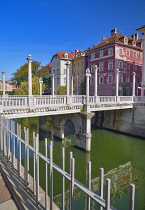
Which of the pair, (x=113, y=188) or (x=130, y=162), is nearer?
(x=113, y=188)

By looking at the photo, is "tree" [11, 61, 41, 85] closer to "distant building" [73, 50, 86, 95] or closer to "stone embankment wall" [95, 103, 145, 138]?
"distant building" [73, 50, 86, 95]

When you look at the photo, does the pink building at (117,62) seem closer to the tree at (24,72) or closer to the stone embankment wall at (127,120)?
the stone embankment wall at (127,120)

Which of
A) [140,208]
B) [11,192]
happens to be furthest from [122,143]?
[11,192]

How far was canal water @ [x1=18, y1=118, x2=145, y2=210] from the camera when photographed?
8.92m

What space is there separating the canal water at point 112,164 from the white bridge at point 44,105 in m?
3.98

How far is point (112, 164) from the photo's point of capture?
43.8ft

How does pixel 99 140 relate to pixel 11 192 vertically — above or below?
below

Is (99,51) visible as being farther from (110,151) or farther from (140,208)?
(140,208)

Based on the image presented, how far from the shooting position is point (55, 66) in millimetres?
49719

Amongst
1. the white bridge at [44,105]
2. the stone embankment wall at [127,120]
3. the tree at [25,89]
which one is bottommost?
the stone embankment wall at [127,120]

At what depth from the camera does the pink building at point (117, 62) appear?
31.9 meters

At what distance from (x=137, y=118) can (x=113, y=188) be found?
11627 millimetres

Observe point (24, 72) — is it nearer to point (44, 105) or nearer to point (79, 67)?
point (79, 67)

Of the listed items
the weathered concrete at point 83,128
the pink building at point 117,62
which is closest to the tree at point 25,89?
the pink building at point 117,62
